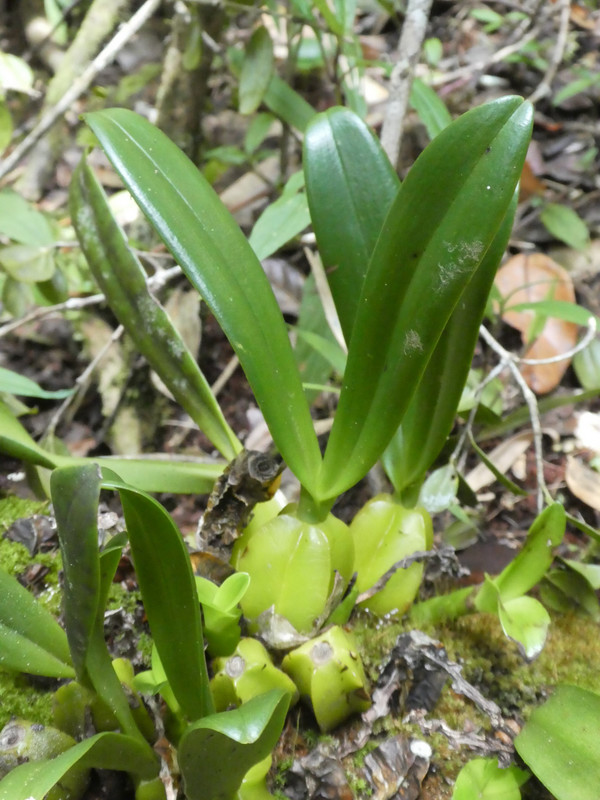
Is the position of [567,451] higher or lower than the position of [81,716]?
lower

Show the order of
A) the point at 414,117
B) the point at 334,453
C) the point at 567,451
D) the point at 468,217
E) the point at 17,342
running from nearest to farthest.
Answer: the point at 468,217 → the point at 334,453 → the point at 567,451 → the point at 17,342 → the point at 414,117

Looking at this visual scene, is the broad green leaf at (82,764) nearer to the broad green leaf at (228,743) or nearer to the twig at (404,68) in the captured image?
the broad green leaf at (228,743)

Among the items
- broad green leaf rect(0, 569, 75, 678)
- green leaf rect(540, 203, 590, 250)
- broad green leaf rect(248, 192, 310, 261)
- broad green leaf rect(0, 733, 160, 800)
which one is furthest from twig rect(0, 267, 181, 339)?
green leaf rect(540, 203, 590, 250)

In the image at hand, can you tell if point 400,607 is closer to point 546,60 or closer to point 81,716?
point 81,716

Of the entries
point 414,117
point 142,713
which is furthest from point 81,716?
point 414,117

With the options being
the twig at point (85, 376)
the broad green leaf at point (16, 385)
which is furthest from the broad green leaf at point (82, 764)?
Answer: the twig at point (85, 376)

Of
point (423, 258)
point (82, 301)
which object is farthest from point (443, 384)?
point (82, 301)
